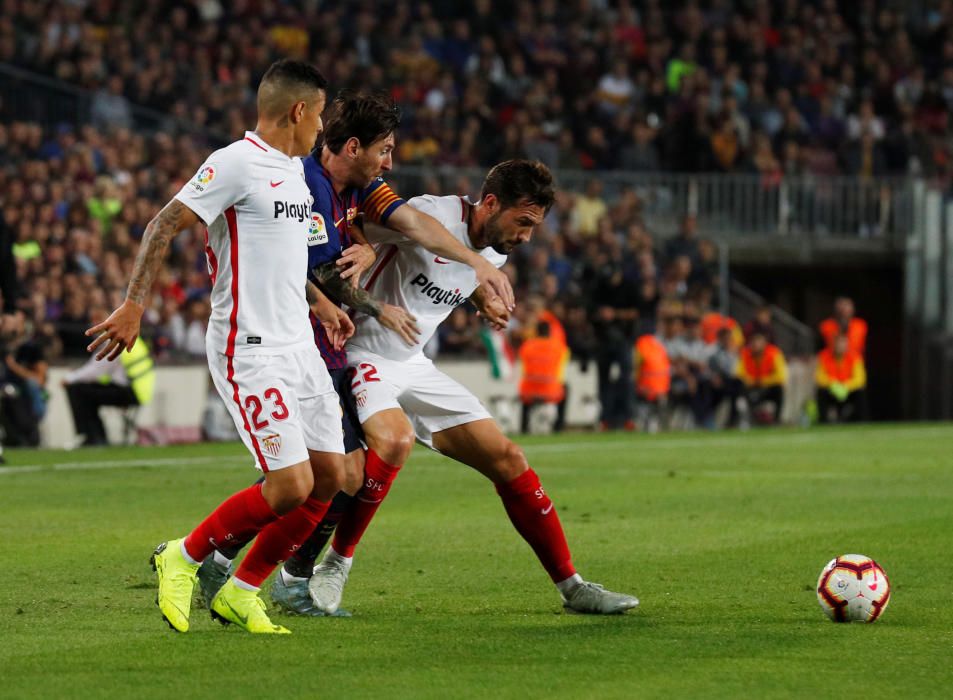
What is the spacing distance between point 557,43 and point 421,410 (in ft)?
78.1

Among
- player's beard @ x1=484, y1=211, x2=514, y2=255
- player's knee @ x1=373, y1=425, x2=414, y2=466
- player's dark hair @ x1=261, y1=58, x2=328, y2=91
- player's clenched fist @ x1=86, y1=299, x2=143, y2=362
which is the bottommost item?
player's knee @ x1=373, y1=425, x2=414, y2=466

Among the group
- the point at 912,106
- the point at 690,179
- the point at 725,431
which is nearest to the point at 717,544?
the point at 725,431

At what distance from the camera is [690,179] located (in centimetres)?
2878

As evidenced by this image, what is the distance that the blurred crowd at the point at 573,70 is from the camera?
81.4 ft

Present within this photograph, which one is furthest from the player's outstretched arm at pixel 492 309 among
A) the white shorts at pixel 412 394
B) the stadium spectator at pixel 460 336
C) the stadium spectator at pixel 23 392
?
the stadium spectator at pixel 460 336

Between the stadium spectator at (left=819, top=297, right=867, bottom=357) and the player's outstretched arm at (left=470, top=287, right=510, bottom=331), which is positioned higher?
the player's outstretched arm at (left=470, top=287, right=510, bottom=331)

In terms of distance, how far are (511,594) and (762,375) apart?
18.4 metres

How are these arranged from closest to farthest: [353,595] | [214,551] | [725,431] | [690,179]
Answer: [214,551]
[353,595]
[725,431]
[690,179]

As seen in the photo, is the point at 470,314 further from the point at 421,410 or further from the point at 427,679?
the point at 427,679

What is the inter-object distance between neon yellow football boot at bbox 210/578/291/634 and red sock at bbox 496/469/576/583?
130 cm

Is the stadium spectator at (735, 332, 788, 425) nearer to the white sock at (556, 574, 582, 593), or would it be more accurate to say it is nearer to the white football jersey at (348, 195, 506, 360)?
the white football jersey at (348, 195, 506, 360)

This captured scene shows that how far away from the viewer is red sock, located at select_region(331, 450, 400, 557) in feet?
25.5

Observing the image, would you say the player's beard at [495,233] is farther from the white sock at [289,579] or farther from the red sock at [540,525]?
the white sock at [289,579]

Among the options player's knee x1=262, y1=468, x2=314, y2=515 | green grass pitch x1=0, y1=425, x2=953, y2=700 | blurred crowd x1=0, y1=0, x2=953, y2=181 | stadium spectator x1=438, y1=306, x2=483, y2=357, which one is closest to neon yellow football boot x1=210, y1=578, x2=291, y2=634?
green grass pitch x1=0, y1=425, x2=953, y2=700
